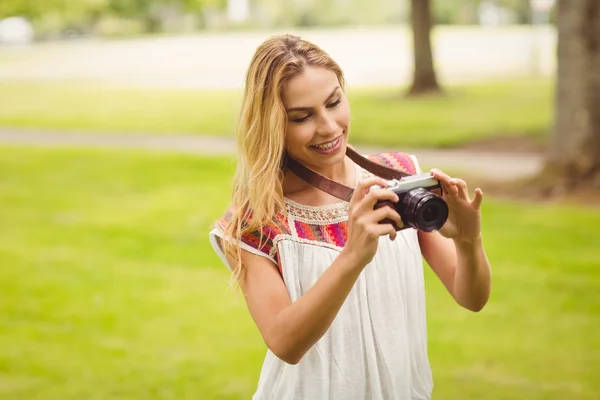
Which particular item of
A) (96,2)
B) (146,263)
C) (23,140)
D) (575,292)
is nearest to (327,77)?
(575,292)

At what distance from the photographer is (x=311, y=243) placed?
7.43 feet

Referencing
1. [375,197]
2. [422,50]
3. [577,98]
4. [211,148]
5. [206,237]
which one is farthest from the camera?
[422,50]

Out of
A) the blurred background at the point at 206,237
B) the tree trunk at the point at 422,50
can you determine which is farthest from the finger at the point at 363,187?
the tree trunk at the point at 422,50

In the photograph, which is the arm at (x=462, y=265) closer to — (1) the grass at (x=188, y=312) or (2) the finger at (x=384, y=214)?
(2) the finger at (x=384, y=214)

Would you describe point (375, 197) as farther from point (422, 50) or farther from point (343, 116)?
point (422, 50)

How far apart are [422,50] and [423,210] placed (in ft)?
55.9

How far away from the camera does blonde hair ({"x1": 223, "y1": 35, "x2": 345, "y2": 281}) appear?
2.22 metres

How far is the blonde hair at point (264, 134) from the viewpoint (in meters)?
2.22

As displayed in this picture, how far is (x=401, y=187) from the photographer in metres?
2.04

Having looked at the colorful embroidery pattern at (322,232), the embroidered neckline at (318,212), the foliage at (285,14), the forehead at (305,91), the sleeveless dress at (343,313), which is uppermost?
the forehead at (305,91)

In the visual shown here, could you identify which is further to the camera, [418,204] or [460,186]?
[460,186]

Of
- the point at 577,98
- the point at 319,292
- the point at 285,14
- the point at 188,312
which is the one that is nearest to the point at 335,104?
the point at 319,292

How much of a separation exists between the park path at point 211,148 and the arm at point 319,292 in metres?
8.23

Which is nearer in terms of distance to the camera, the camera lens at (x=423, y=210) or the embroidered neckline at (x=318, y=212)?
the camera lens at (x=423, y=210)
